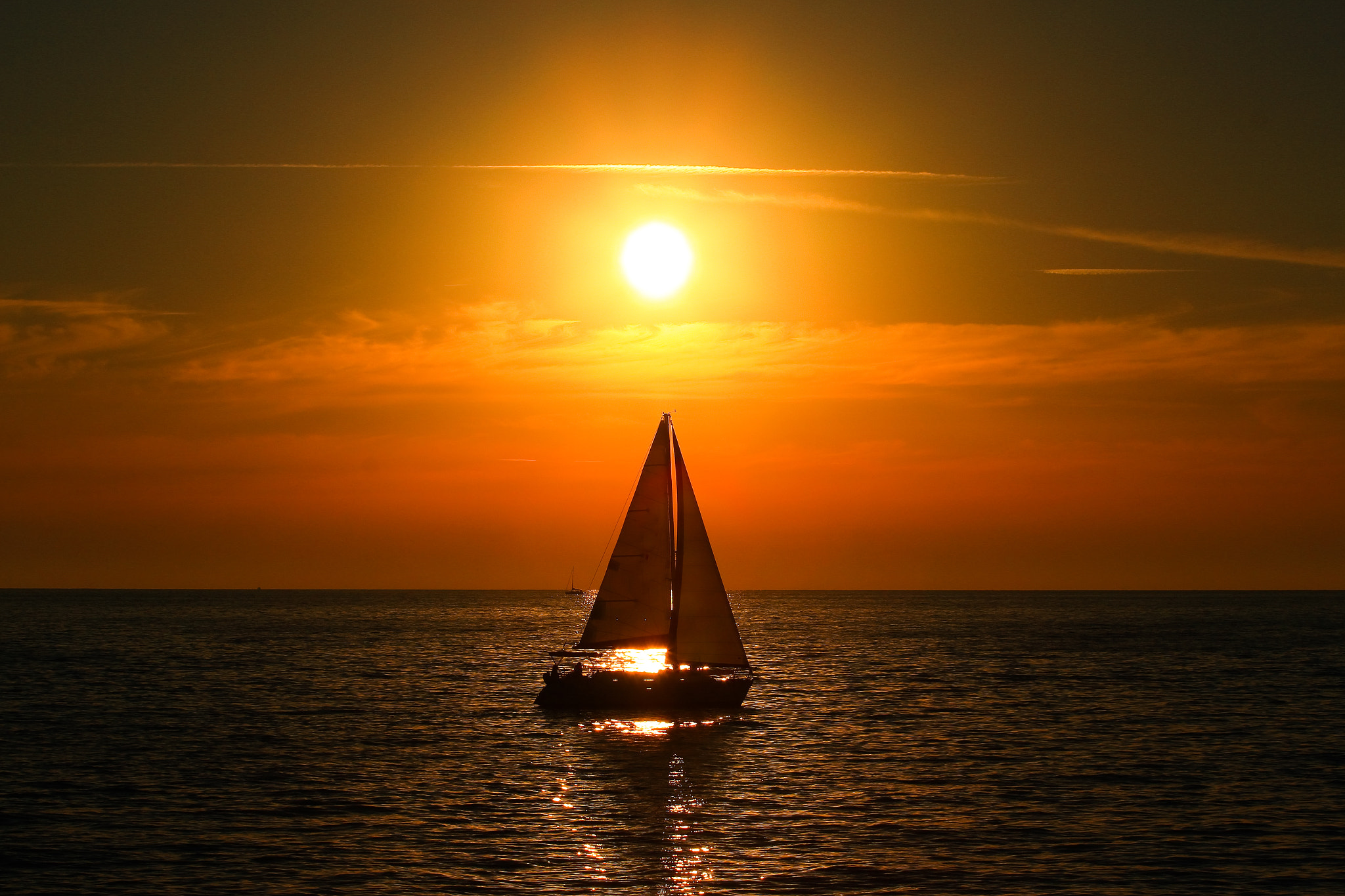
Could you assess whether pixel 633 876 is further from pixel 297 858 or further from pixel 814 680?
pixel 814 680

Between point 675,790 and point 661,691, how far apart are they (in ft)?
61.8

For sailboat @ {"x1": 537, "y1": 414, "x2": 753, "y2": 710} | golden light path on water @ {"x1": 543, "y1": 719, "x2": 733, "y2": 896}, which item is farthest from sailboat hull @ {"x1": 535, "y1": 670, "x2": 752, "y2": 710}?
golden light path on water @ {"x1": 543, "y1": 719, "x2": 733, "y2": 896}

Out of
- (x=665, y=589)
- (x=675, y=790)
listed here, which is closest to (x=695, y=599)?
(x=665, y=589)

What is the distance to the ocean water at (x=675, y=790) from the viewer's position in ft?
115

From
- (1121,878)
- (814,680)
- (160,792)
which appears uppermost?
(814,680)

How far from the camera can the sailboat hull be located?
2611 inches

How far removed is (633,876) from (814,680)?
70764 millimetres

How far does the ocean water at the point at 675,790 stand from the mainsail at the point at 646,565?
5.65m

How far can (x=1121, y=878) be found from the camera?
113 ft

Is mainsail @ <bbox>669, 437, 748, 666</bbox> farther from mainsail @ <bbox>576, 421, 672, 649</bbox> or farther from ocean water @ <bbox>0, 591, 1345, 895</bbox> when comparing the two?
ocean water @ <bbox>0, 591, 1345, 895</bbox>

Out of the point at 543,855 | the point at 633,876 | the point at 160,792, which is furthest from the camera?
the point at 160,792

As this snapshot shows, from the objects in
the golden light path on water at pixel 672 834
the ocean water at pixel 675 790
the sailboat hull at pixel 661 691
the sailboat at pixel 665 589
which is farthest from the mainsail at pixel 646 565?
the golden light path on water at pixel 672 834

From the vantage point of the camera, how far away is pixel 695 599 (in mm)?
64250

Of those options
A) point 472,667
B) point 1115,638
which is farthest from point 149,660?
point 1115,638
